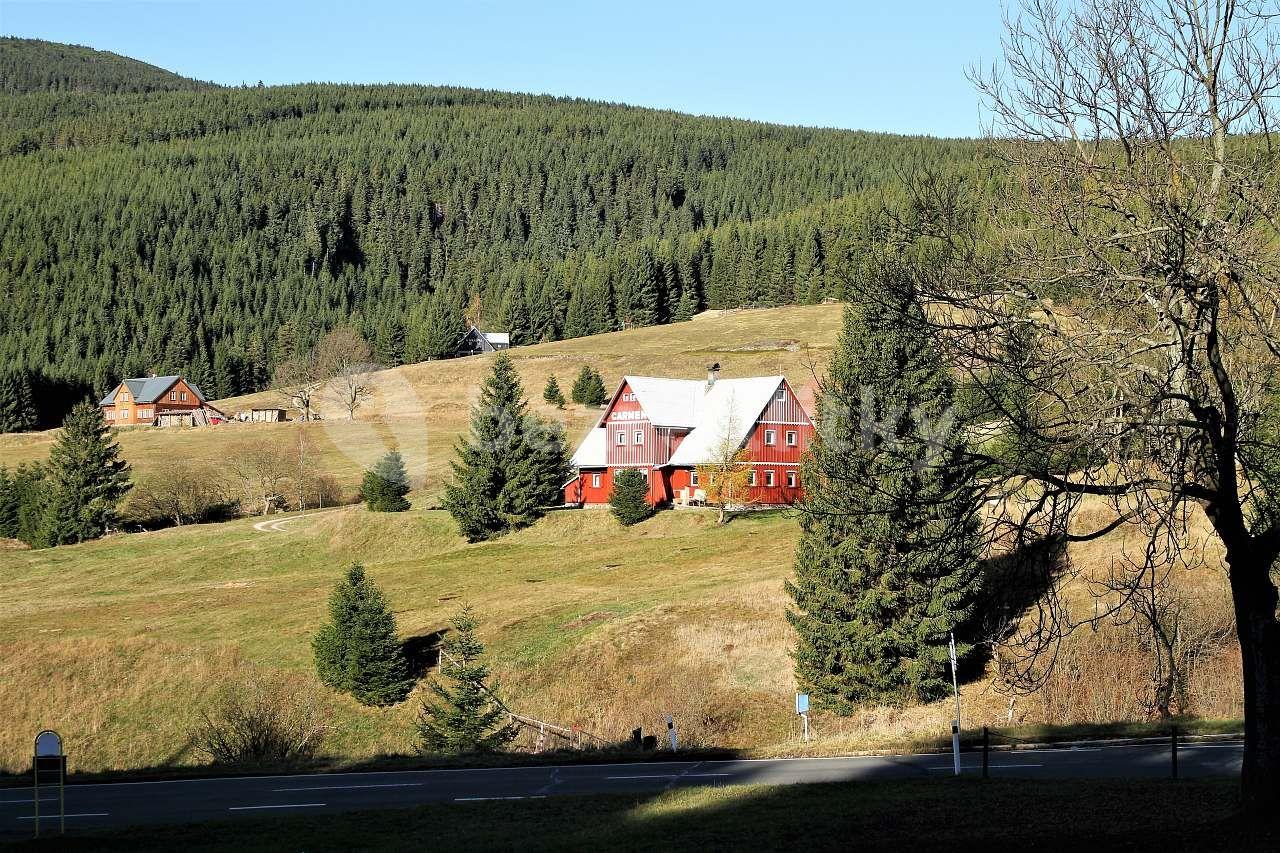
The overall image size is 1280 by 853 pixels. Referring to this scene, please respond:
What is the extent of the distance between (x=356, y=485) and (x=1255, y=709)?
72343mm

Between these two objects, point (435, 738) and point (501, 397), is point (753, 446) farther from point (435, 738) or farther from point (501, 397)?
point (435, 738)

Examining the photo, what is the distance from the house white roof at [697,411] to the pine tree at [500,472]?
239 inches

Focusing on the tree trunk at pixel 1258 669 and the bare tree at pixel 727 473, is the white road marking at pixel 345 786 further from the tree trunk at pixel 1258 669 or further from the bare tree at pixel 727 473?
the bare tree at pixel 727 473

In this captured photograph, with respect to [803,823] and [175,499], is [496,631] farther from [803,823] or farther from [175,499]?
[175,499]

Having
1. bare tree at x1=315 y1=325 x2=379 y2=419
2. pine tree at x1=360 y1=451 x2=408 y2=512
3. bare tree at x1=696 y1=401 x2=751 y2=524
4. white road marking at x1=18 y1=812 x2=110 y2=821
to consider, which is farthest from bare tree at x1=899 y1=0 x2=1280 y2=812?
bare tree at x1=315 y1=325 x2=379 y2=419

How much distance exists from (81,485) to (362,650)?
38.9 metres

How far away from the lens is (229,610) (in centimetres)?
5081

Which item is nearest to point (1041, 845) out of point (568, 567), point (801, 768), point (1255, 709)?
point (1255, 709)

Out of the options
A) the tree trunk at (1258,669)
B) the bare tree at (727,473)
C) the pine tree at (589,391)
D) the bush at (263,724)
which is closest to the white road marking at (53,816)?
the bush at (263,724)

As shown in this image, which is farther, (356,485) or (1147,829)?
(356,485)

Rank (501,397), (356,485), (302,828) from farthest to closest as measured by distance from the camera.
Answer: (356,485)
(501,397)
(302,828)

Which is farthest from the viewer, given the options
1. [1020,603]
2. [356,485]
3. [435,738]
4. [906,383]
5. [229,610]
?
[356,485]

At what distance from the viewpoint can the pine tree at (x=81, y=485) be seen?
69.1m

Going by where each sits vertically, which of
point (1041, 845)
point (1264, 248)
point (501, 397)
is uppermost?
point (501, 397)
